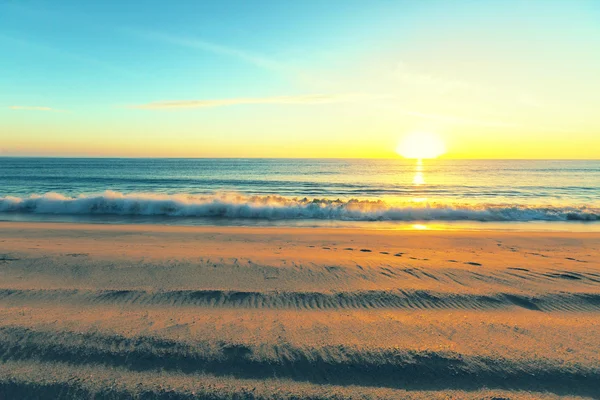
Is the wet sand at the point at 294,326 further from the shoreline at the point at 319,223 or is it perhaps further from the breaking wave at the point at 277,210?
the breaking wave at the point at 277,210

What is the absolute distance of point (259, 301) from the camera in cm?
427

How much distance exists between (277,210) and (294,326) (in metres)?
12.2

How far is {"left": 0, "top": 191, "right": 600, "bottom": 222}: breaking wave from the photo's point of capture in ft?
50.7

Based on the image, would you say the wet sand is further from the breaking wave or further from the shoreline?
the breaking wave

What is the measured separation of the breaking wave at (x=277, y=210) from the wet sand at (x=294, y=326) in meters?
8.77

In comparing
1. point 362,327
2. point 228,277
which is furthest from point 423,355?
point 228,277

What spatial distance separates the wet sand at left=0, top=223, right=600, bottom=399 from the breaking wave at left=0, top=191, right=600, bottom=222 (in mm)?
8773

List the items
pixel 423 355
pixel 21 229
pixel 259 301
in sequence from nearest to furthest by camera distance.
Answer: pixel 423 355, pixel 259 301, pixel 21 229

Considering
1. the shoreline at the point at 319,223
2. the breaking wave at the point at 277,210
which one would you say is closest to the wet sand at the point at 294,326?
the shoreline at the point at 319,223

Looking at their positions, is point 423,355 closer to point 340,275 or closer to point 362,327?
point 362,327

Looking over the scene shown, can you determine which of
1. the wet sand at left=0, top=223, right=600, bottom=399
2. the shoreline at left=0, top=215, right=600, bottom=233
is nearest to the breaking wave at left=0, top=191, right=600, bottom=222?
the shoreline at left=0, top=215, right=600, bottom=233

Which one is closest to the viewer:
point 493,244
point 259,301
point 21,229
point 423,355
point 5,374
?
point 5,374

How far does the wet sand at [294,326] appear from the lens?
8.70 ft

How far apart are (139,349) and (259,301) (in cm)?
155
